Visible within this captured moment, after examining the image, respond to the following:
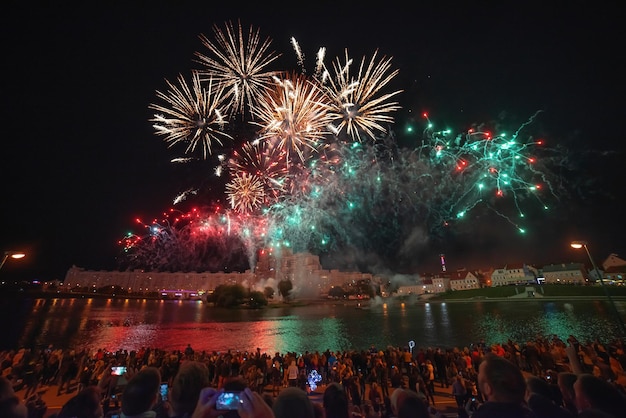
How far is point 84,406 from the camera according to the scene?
9.53ft

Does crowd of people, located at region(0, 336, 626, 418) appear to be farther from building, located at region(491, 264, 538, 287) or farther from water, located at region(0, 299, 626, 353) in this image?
building, located at region(491, 264, 538, 287)

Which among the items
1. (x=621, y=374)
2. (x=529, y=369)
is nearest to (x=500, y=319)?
(x=529, y=369)

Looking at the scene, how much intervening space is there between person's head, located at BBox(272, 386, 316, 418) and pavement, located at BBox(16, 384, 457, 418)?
8.27m

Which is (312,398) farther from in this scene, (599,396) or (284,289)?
(284,289)

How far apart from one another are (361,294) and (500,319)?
76962 mm

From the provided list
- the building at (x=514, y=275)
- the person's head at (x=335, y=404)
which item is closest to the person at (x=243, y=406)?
the person's head at (x=335, y=404)

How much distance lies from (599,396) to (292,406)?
10.6ft

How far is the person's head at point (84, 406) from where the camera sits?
9.40 feet

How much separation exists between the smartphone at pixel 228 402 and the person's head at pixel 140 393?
850 millimetres

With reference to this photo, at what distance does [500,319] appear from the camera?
4369 cm

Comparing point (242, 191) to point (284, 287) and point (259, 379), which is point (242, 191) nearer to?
point (259, 379)

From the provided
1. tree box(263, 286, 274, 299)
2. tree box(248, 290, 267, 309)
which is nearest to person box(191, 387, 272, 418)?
tree box(248, 290, 267, 309)

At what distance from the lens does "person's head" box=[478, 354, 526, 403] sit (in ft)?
7.93

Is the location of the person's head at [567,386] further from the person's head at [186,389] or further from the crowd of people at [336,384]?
the person's head at [186,389]
